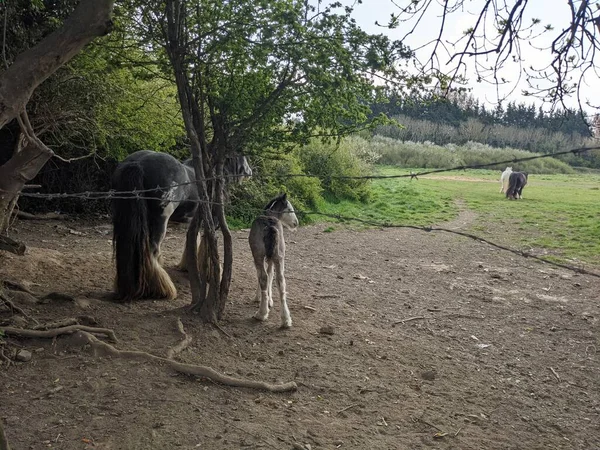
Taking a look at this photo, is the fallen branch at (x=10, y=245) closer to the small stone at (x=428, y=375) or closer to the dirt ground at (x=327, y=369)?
the dirt ground at (x=327, y=369)

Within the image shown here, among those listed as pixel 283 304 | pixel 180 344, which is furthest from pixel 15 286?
pixel 283 304

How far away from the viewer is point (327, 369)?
4.84 m

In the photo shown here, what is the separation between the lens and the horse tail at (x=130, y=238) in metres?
5.88

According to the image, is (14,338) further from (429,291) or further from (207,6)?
(429,291)

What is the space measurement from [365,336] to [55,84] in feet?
19.1

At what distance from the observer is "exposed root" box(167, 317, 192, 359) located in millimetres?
4547

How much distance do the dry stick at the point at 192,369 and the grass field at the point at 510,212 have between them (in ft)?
27.9

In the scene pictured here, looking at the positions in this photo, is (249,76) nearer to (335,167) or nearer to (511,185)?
(335,167)

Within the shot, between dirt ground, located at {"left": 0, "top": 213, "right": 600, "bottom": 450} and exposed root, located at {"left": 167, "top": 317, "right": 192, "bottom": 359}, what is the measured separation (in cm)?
6

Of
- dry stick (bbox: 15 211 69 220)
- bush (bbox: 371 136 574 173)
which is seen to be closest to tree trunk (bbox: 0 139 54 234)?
dry stick (bbox: 15 211 69 220)

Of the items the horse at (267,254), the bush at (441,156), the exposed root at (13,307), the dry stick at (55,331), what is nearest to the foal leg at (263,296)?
the horse at (267,254)

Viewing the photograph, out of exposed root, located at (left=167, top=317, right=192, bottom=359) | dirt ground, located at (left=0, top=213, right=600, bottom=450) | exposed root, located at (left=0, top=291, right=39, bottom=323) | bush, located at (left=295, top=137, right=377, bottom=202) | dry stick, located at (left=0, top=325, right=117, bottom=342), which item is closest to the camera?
dirt ground, located at (left=0, top=213, right=600, bottom=450)

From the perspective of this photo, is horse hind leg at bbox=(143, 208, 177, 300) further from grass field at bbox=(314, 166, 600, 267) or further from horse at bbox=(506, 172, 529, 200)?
horse at bbox=(506, 172, 529, 200)

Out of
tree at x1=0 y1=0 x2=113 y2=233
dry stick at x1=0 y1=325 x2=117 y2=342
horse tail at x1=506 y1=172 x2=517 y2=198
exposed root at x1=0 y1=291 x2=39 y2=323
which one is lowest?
dry stick at x1=0 y1=325 x2=117 y2=342
